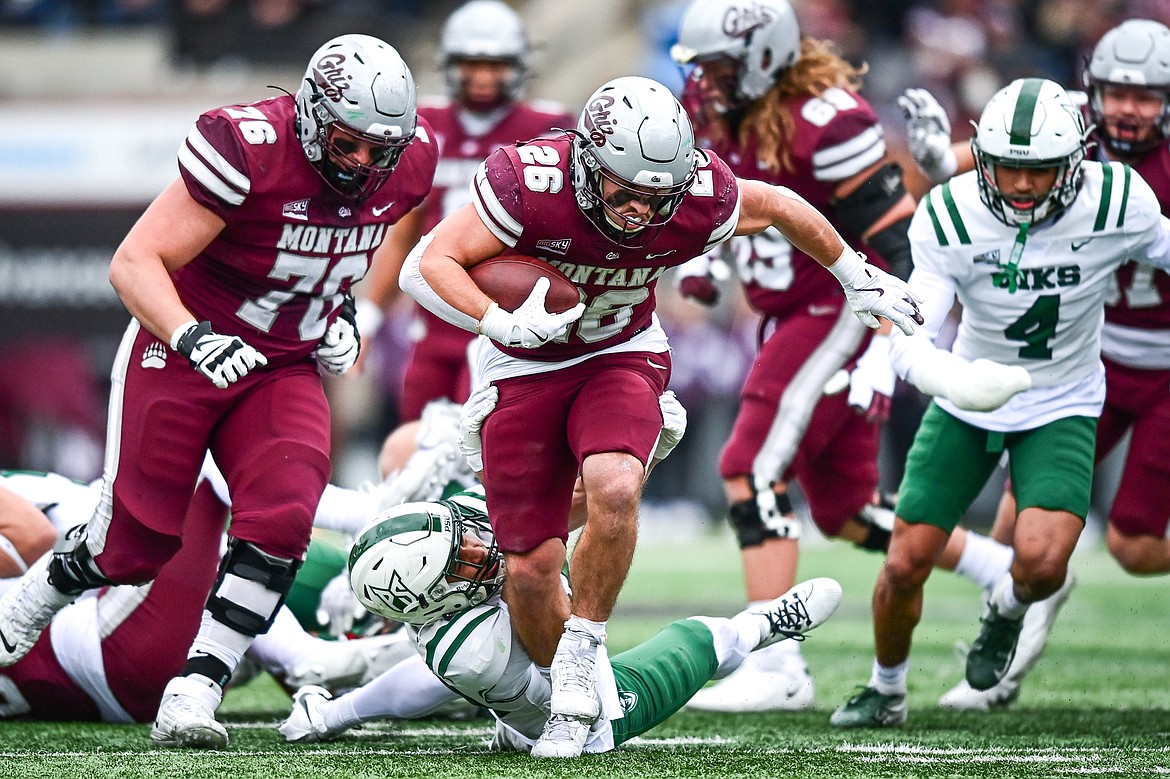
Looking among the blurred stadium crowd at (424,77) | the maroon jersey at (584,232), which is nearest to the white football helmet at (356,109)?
the maroon jersey at (584,232)

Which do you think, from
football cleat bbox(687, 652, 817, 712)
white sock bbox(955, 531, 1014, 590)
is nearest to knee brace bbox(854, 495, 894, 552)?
white sock bbox(955, 531, 1014, 590)

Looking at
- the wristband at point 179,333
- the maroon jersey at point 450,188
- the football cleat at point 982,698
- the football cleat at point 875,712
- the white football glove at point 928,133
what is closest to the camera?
the wristband at point 179,333

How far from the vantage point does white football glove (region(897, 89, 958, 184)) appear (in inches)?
215

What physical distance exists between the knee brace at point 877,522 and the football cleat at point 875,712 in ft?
3.72

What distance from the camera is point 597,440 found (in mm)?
4066

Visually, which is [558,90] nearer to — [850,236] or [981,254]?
[850,236]

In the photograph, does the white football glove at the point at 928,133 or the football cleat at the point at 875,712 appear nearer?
the football cleat at the point at 875,712

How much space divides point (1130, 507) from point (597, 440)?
233cm

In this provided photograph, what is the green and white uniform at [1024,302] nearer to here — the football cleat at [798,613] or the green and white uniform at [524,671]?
the football cleat at [798,613]

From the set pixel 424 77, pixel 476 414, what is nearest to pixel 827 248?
pixel 476 414

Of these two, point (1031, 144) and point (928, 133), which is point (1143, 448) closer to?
point (928, 133)

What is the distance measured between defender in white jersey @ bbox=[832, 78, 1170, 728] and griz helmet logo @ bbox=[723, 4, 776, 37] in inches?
44.9

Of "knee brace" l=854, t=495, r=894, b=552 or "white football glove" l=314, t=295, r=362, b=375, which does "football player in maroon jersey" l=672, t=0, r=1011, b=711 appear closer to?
"knee brace" l=854, t=495, r=894, b=552

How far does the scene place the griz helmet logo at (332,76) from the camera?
4.36 m
